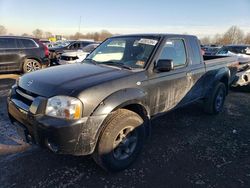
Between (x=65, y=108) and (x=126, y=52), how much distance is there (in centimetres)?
178

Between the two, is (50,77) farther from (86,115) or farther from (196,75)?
(196,75)

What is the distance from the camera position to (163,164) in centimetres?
352

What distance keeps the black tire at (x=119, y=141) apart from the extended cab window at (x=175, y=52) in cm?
124

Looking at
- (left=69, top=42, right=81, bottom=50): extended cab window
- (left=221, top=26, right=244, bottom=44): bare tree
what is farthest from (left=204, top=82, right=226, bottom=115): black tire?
(left=221, top=26, right=244, bottom=44): bare tree

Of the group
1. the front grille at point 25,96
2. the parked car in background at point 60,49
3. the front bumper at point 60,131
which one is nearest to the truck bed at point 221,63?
the front bumper at point 60,131

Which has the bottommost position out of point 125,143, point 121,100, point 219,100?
point 125,143

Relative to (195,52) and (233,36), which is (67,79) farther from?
(233,36)

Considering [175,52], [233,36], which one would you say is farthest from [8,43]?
[233,36]

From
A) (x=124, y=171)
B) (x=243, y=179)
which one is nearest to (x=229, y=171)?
(x=243, y=179)

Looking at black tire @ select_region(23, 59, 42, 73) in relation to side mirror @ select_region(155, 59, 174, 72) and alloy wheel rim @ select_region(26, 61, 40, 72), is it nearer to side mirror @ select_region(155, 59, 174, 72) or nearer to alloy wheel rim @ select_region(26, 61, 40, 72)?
alloy wheel rim @ select_region(26, 61, 40, 72)

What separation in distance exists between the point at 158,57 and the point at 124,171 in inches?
69.7

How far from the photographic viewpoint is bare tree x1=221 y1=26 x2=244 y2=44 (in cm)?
6387

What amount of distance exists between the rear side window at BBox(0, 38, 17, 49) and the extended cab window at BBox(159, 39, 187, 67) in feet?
26.2

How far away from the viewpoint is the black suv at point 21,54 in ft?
32.2
